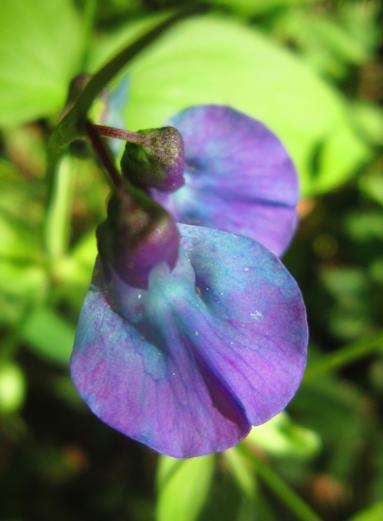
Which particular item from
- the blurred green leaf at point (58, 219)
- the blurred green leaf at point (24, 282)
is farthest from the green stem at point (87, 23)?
the blurred green leaf at point (24, 282)

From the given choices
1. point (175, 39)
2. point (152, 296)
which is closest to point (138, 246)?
point (152, 296)

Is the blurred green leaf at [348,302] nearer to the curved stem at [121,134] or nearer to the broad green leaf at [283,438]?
the broad green leaf at [283,438]

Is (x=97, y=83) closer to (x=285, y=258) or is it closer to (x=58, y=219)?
(x=58, y=219)

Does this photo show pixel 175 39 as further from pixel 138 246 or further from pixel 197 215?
pixel 138 246

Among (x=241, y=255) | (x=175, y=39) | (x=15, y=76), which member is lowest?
(x=15, y=76)

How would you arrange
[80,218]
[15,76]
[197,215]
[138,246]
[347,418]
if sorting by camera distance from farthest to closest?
[80,218]
[347,418]
[15,76]
[197,215]
[138,246]

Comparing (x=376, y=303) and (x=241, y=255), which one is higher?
(x=241, y=255)

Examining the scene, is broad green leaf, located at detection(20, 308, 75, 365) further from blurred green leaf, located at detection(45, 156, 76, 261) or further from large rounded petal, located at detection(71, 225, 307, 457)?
large rounded petal, located at detection(71, 225, 307, 457)
